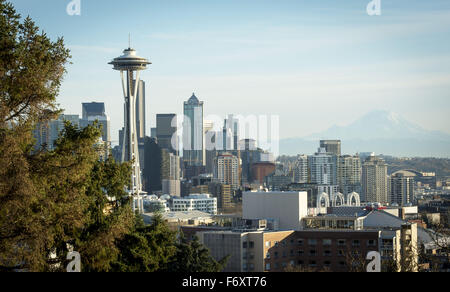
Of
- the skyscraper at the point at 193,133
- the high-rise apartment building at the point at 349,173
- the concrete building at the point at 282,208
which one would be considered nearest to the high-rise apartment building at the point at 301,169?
the high-rise apartment building at the point at 349,173

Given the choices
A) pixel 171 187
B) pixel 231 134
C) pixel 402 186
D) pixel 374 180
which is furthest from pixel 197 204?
pixel 231 134

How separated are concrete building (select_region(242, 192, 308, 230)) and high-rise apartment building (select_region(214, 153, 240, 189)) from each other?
6643 cm

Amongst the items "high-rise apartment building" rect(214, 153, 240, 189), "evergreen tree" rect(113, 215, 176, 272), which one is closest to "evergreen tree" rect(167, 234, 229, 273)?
"evergreen tree" rect(113, 215, 176, 272)

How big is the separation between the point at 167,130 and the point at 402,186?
40138mm

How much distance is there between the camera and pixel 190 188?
91625 mm

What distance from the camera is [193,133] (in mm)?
114625

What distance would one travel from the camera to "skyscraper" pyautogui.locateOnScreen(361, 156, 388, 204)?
8300 cm

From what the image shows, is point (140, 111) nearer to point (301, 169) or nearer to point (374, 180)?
point (301, 169)

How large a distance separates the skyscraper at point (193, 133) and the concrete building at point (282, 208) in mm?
72156

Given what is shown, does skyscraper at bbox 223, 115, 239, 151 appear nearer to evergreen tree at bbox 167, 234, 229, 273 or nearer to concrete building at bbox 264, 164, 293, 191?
concrete building at bbox 264, 164, 293, 191

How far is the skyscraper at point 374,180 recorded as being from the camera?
8300 centimetres

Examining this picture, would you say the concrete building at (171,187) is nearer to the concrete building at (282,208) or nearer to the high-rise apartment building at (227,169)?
the high-rise apartment building at (227,169)
